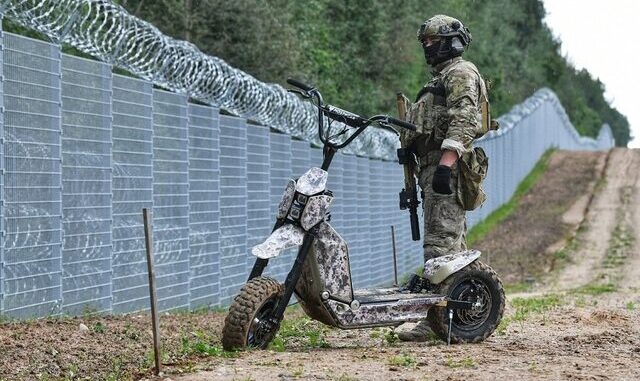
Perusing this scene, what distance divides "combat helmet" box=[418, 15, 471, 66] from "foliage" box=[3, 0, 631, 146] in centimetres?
398

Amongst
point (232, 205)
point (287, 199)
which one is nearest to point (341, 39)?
point (232, 205)

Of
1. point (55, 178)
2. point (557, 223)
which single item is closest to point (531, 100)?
Result: point (557, 223)

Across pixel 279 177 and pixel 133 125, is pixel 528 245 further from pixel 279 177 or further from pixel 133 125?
pixel 133 125

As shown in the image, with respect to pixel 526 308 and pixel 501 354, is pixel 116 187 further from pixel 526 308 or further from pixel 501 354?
pixel 501 354

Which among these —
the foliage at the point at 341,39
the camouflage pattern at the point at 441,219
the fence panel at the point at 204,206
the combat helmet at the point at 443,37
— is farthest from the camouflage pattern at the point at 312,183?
the foliage at the point at 341,39

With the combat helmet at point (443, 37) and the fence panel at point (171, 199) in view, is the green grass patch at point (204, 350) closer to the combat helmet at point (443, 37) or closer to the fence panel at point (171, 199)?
the combat helmet at point (443, 37)

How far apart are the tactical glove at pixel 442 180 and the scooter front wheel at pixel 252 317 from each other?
1.26m

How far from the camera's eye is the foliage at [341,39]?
2256cm

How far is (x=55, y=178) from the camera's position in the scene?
31.6 ft

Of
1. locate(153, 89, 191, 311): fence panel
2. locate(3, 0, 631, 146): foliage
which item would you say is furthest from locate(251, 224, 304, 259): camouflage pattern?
locate(3, 0, 631, 146): foliage

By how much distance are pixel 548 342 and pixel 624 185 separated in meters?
31.8

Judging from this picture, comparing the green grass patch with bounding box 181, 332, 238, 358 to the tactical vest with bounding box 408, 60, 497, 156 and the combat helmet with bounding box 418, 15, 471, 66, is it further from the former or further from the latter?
the combat helmet with bounding box 418, 15, 471, 66

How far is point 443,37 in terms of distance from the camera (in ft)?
28.3

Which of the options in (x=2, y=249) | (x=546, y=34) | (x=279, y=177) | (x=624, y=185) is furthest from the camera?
(x=546, y=34)
